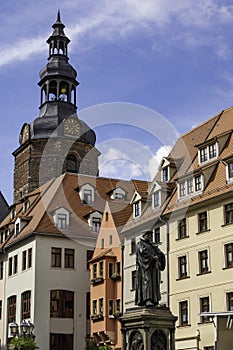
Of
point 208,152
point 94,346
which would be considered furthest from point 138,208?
point 94,346

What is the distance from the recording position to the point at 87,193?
56219 millimetres

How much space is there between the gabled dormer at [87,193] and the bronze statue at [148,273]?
109ft

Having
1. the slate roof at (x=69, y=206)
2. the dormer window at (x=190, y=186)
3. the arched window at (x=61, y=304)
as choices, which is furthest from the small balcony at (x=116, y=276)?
the dormer window at (x=190, y=186)

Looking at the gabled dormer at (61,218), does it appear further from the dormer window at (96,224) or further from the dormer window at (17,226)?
the dormer window at (17,226)

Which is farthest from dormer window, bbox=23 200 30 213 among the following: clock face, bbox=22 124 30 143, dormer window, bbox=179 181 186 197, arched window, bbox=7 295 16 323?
dormer window, bbox=179 181 186 197

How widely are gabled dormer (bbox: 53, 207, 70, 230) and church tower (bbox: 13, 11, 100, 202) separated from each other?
1529 centimetres

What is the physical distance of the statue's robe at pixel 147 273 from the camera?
21.9 metres

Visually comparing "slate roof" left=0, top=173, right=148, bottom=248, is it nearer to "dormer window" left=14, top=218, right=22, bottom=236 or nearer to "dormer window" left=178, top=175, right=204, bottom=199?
"dormer window" left=14, top=218, right=22, bottom=236

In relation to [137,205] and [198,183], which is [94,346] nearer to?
[137,205]

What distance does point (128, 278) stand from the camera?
45094 mm

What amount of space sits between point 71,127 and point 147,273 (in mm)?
48874

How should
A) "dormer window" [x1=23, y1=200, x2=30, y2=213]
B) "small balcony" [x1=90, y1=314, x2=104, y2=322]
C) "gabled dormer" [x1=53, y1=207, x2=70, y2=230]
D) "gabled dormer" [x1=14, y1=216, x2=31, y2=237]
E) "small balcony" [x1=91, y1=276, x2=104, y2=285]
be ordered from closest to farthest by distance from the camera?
"small balcony" [x1=90, y1=314, x2=104, y2=322] → "small balcony" [x1=91, y1=276, x2=104, y2=285] → "gabled dormer" [x1=53, y1=207, x2=70, y2=230] → "gabled dormer" [x1=14, y1=216, x2=31, y2=237] → "dormer window" [x1=23, y1=200, x2=30, y2=213]

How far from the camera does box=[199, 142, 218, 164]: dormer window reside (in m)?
40.7

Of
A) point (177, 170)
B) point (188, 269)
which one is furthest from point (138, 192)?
point (188, 269)
